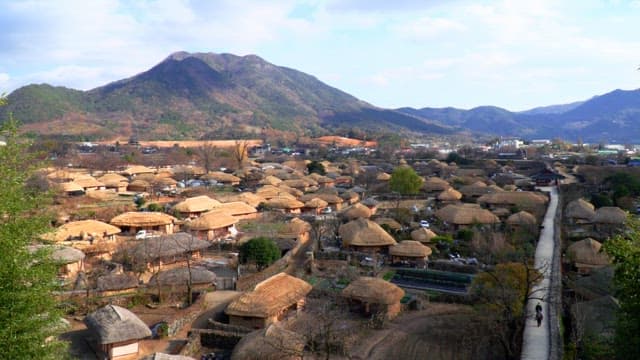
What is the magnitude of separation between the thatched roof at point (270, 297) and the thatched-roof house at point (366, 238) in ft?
22.4

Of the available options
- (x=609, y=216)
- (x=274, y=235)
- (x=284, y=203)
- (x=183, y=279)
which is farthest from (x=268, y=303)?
(x=609, y=216)

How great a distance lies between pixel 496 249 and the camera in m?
22.0

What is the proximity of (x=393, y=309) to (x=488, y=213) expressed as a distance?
1450cm

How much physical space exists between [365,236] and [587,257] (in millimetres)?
9132

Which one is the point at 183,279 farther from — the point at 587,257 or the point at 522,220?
the point at 522,220

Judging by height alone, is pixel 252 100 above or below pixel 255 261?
above

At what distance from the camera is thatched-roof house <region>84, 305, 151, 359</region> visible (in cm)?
1278

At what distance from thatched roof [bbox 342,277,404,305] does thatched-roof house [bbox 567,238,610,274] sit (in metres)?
8.81

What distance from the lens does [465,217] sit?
28875 millimetres

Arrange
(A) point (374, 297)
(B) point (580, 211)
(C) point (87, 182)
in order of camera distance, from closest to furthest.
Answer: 1. (A) point (374, 297)
2. (B) point (580, 211)
3. (C) point (87, 182)

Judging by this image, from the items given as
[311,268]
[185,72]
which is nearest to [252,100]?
[185,72]

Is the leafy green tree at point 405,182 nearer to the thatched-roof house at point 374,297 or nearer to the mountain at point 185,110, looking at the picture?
the thatched-roof house at point 374,297

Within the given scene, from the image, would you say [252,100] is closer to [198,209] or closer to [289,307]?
[198,209]

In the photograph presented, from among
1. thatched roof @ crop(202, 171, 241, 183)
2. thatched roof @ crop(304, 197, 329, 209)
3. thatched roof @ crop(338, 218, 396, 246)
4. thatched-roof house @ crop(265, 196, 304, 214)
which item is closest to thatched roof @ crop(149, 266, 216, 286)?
thatched roof @ crop(338, 218, 396, 246)
